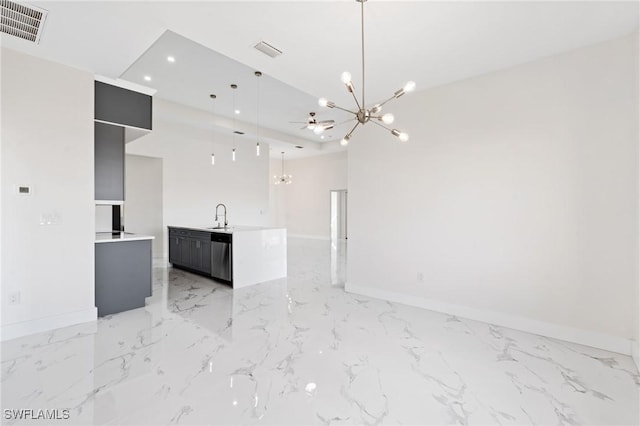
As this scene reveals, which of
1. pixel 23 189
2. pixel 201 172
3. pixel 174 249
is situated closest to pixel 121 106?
pixel 23 189

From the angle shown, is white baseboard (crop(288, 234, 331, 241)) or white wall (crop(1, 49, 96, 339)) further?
white baseboard (crop(288, 234, 331, 241))

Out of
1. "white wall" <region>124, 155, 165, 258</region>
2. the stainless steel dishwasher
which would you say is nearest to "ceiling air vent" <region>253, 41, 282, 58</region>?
the stainless steel dishwasher

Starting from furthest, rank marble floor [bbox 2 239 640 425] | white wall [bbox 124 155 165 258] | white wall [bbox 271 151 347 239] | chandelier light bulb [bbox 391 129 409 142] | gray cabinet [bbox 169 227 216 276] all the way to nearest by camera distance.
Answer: white wall [bbox 271 151 347 239]
white wall [bbox 124 155 165 258]
gray cabinet [bbox 169 227 216 276]
chandelier light bulb [bbox 391 129 409 142]
marble floor [bbox 2 239 640 425]

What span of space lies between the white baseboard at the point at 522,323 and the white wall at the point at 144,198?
562cm

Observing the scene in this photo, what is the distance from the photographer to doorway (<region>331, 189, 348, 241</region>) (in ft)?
36.5

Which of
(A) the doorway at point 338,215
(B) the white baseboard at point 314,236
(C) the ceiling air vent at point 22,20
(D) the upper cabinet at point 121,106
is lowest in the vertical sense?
(B) the white baseboard at point 314,236

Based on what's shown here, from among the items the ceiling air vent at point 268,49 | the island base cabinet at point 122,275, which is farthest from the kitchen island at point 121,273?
the ceiling air vent at point 268,49

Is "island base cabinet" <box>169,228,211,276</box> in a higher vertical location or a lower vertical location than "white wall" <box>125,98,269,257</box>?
lower

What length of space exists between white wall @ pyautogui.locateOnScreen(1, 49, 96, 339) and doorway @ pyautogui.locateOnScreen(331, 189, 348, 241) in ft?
27.6

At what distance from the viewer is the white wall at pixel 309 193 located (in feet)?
36.1

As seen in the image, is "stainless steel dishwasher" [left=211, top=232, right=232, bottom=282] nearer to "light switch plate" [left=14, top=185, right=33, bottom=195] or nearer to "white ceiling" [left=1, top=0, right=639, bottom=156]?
"light switch plate" [left=14, top=185, right=33, bottom=195]

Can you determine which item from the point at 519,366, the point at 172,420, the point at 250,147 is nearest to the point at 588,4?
the point at 519,366

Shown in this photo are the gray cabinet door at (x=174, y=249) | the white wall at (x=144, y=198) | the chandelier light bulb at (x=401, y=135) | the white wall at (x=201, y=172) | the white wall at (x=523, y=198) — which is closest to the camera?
the chandelier light bulb at (x=401, y=135)

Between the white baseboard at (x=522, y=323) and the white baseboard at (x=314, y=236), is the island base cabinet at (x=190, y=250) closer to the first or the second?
the white baseboard at (x=522, y=323)
